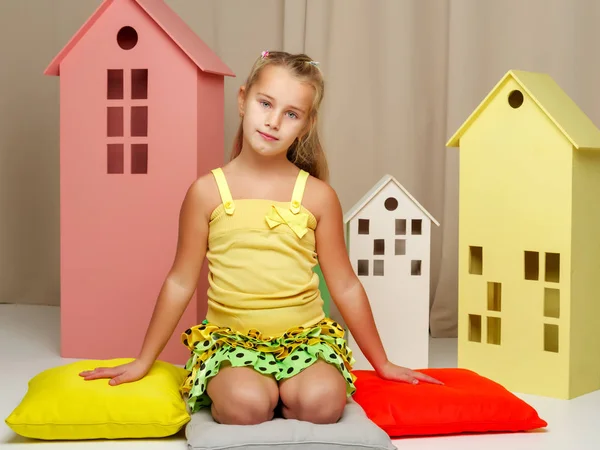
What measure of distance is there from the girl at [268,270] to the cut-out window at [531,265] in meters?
0.51

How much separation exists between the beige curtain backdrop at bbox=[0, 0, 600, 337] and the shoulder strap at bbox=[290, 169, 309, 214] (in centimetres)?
98

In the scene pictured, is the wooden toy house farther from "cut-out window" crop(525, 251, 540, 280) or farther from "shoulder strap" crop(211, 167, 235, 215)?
"shoulder strap" crop(211, 167, 235, 215)

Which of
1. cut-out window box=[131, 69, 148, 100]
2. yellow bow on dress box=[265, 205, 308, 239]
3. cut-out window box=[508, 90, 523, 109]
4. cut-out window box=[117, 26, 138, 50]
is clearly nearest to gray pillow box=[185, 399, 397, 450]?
yellow bow on dress box=[265, 205, 308, 239]

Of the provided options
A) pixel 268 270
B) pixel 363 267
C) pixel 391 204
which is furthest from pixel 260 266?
pixel 391 204

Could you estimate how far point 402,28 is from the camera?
9.34ft

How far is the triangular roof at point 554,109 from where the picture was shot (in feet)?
6.75

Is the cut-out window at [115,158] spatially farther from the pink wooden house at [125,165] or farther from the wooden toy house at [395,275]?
the wooden toy house at [395,275]

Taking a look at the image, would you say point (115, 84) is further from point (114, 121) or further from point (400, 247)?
point (400, 247)

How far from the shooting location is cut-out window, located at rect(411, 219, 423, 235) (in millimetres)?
2324

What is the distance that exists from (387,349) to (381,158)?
2.73 ft

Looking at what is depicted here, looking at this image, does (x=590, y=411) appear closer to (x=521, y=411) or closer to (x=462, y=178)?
(x=521, y=411)

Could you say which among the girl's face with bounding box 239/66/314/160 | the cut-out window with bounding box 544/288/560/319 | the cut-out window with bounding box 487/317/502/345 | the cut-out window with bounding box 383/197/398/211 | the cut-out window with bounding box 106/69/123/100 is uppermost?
the cut-out window with bounding box 106/69/123/100

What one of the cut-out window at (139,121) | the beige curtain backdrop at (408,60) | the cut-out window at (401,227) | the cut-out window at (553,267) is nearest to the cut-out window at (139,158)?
the cut-out window at (139,121)

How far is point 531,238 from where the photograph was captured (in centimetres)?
212
